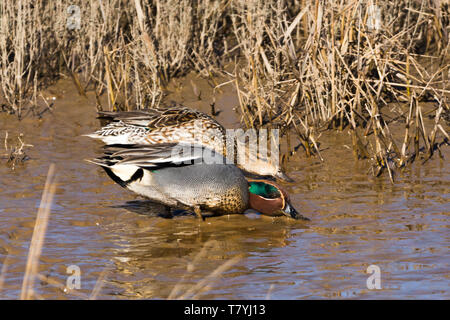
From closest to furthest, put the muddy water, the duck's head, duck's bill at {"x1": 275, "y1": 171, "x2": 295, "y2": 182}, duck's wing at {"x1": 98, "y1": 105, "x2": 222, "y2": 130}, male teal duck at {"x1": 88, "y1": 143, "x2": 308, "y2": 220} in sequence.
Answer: the muddy water
male teal duck at {"x1": 88, "y1": 143, "x2": 308, "y2": 220}
the duck's head
duck's bill at {"x1": 275, "y1": 171, "x2": 295, "y2": 182}
duck's wing at {"x1": 98, "y1": 105, "x2": 222, "y2": 130}

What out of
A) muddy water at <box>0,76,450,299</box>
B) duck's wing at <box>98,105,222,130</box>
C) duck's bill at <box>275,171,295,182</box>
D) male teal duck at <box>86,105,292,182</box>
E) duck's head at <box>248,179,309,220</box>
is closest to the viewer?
muddy water at <box>0,76,450,299</box>

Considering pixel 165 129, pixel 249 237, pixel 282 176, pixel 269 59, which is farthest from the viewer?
pixel 269 59

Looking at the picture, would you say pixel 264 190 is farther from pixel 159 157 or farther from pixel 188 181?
pixel 159 157

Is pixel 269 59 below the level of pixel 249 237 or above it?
above

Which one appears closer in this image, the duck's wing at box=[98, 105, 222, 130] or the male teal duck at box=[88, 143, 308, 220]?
the male teal duck at box=[88, 143, 308, 220]

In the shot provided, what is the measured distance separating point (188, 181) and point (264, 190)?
1.77 ft

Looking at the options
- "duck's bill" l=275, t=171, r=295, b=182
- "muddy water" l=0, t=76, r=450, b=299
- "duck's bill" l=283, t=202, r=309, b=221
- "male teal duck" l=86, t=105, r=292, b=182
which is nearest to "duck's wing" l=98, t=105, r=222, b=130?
"male teal duck" l=86, t=105, r=292, b=182

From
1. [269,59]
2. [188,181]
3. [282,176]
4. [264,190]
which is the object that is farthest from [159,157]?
[269,59]

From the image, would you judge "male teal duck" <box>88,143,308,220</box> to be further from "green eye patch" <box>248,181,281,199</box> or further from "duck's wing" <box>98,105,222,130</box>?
"duck's wing" <box>98,105,222,130</box>

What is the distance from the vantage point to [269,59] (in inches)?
292

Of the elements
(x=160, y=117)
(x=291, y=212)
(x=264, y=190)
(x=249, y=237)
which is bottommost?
(x=249, y=237)

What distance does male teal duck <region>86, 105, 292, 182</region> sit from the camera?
6.38m

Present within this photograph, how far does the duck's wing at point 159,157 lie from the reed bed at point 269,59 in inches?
54.7

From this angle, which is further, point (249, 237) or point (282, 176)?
point (282, 176)
